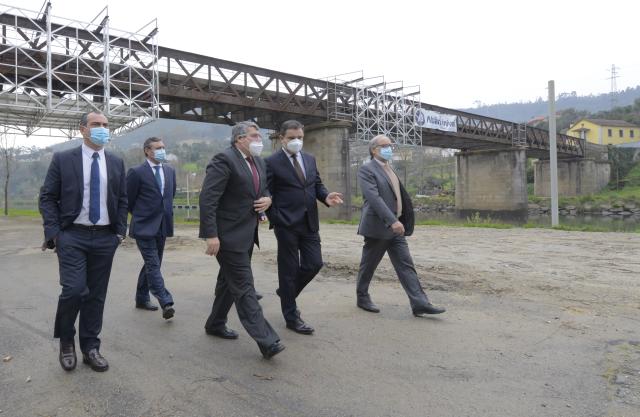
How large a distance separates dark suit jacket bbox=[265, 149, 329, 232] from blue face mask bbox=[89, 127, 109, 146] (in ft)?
4.51

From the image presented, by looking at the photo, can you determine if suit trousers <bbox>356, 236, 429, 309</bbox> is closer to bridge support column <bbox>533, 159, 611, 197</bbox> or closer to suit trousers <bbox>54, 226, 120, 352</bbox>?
suit trousers <bbox>54, 226, 120, 352</bbox>

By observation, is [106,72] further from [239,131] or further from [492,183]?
[492,183]

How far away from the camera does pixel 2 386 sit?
3.04 meters

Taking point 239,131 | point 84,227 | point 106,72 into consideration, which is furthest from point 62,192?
point 106,72

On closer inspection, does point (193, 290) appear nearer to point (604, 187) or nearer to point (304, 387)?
point (304, 387)

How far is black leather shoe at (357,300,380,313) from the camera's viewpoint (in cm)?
487

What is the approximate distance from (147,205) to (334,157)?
68.6ft

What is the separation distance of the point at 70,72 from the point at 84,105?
1.55 meters

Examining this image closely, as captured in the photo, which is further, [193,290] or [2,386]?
[193,290]

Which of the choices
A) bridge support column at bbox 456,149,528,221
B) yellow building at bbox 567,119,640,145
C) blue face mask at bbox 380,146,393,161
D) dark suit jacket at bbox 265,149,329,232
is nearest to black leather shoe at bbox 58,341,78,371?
dark suit jacket at bbox 265,149,329,232

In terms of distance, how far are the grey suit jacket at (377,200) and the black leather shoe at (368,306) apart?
0.72m

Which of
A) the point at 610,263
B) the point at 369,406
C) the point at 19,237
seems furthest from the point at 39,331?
the point at 19,237

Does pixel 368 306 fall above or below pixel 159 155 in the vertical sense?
below

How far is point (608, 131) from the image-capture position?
7825 centimetres
